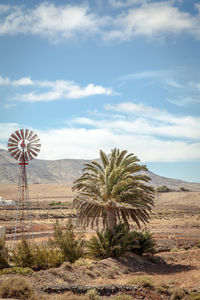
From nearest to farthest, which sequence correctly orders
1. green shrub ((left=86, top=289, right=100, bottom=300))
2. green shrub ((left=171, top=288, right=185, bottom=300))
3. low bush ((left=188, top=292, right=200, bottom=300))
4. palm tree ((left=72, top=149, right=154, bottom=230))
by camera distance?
1. green shrub ((left=86, top=289, right=100, bottom=300))
2. low bush ((left=188, top=292, right=200, bottom=300))
3. green shrub ((left=171, top=288, right=185, bottom=300))
4. palm tree ((left=72, top=149, right=154, bottom=230))

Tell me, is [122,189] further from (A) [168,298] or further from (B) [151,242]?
(A) [168,298]

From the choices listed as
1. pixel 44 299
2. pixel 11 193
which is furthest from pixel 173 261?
pixel 11 193

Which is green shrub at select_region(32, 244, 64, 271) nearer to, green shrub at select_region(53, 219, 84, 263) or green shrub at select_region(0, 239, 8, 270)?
green shrub at select_region(53, 219, 84, 263)

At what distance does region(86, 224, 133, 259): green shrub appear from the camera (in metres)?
16.3

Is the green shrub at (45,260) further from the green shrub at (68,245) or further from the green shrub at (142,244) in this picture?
the green shrub at (142,244)

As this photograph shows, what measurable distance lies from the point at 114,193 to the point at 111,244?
2864 mm

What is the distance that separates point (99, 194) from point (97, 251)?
3303mm

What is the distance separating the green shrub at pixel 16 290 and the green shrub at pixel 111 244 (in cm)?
752

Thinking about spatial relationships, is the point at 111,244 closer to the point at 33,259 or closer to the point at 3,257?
the point at 33,259

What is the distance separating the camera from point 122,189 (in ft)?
57.7

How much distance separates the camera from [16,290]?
8891 mm

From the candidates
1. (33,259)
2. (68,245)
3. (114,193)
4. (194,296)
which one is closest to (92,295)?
(194,296)

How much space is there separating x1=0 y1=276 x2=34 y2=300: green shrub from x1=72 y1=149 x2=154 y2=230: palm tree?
7.88 m

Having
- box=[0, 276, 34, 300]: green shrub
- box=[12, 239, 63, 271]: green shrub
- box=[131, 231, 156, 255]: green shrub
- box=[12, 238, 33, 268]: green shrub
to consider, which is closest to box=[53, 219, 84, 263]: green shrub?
box=[12, 239, 63, 271]: green shrub
